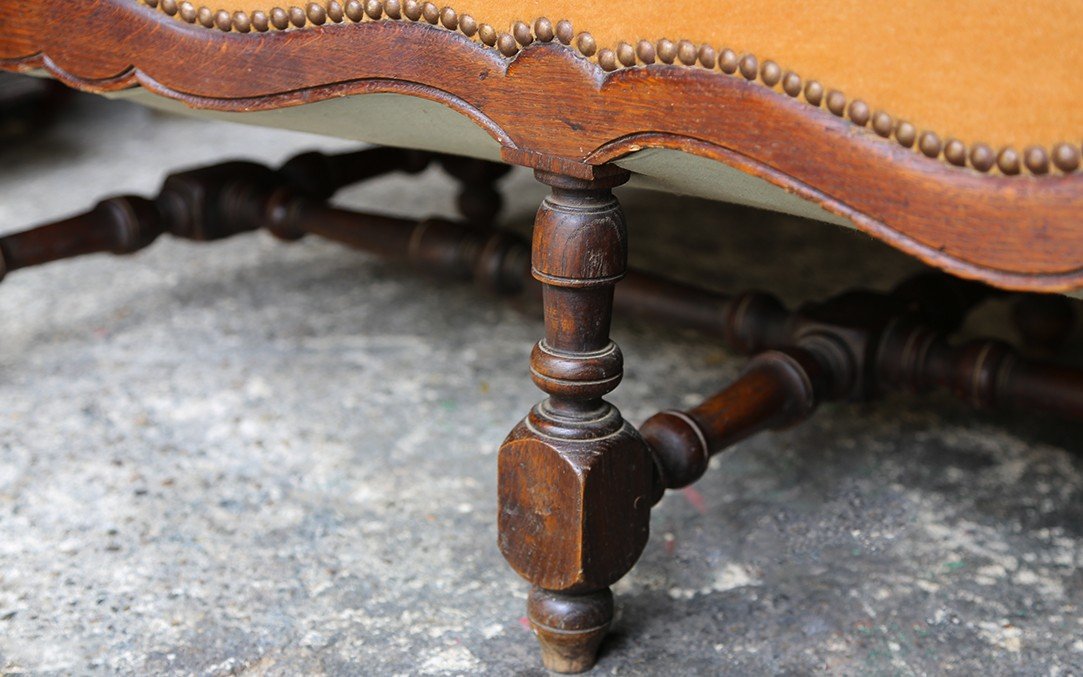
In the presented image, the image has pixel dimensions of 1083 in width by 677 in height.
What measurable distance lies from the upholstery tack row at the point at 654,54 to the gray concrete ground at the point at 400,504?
359 mm

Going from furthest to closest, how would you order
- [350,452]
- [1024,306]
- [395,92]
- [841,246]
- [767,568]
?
[841,246]
[1024,306]
[350,452]
[767,568]
[395,92]

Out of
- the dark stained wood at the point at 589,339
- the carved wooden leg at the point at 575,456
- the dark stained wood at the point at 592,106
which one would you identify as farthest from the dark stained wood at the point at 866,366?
the dark stained wood at the point at 592,106

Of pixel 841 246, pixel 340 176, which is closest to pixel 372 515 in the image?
pixel 340 176

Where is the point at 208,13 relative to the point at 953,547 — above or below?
above

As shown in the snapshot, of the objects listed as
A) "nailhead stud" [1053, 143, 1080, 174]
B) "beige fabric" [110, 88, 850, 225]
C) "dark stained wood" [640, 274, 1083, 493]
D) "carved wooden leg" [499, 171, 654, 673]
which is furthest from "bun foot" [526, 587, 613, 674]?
"nailhead stud" [1053, 143, 1080, 174]

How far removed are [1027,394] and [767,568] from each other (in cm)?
26

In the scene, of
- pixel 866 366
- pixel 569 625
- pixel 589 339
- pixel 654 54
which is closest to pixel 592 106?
pixel 654 54

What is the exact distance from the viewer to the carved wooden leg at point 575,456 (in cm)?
68

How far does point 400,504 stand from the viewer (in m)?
0.93

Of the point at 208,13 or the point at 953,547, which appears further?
the point at 953,547

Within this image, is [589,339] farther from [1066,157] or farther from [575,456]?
[1066,157]

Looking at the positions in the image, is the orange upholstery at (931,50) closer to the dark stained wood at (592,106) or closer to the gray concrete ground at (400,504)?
the dark stained wood at (592,106)

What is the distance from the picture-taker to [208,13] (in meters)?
0.72

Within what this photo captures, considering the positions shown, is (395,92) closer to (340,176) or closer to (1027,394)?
(1027,394)
